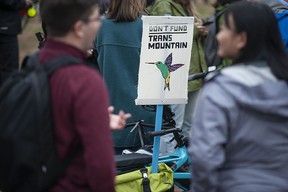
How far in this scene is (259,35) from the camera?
9.04 ft

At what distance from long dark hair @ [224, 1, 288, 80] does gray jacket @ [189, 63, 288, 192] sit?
4 centimetres

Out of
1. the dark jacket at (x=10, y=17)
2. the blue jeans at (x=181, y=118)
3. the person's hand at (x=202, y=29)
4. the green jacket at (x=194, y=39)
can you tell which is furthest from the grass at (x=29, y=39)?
the person's hand at (x=202, y=29)

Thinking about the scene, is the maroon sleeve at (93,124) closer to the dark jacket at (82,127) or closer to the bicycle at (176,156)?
the dark jacket at (82,127)

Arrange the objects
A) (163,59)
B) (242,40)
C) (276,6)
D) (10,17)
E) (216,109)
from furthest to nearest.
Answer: (10,17)
(276,6)
(163,59)
(242,40)
(216,109)

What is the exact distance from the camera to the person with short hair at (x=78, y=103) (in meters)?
2.53

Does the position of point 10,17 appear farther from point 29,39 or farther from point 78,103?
→ point 29,39

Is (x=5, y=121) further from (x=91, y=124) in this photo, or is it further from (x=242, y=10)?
(x=242, y=10)

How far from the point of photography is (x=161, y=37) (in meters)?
4.29

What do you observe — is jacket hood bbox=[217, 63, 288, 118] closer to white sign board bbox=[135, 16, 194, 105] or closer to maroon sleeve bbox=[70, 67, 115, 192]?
maroon sleeve bbox=[70, 67, 115, 192]

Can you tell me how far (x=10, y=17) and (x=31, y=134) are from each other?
15.7 feet

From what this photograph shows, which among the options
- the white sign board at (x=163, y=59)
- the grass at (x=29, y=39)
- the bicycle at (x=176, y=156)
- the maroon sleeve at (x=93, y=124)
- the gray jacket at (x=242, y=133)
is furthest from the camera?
the grass at (x=29, y=39)

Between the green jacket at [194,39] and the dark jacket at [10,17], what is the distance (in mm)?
1860

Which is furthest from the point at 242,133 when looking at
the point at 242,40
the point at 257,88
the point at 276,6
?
the point at 276,6

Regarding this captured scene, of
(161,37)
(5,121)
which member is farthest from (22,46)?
(5,121)
